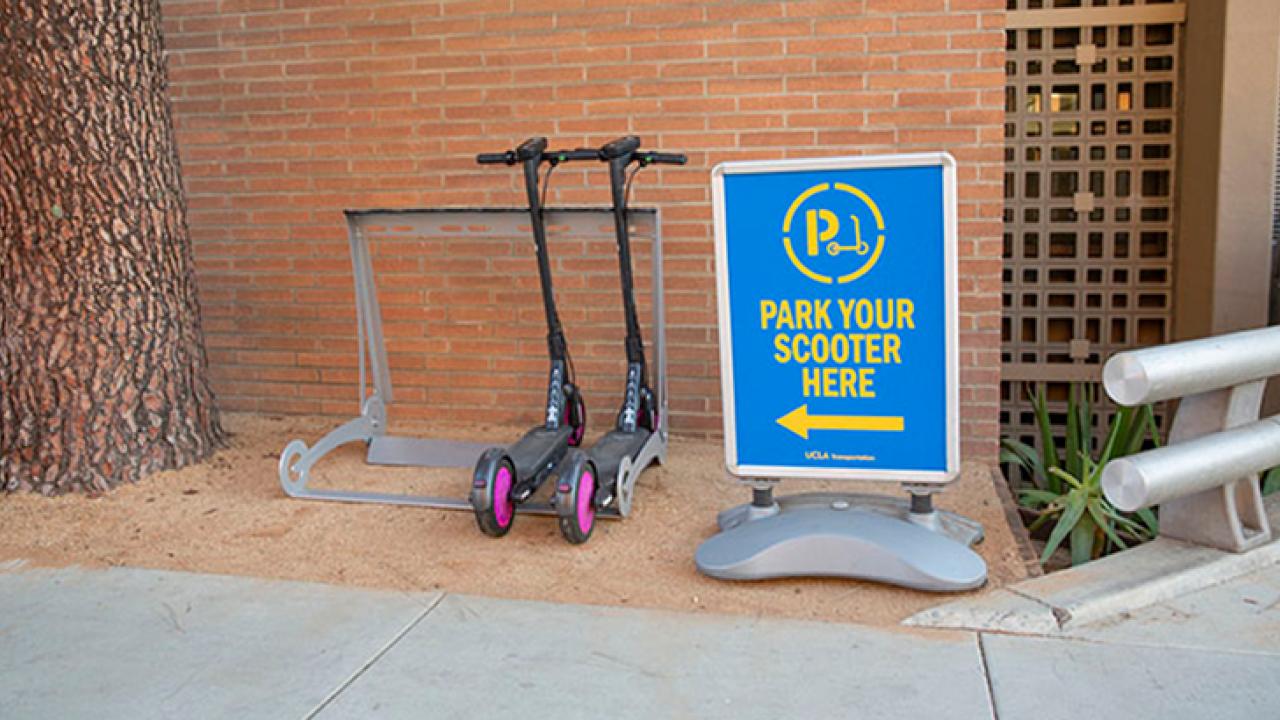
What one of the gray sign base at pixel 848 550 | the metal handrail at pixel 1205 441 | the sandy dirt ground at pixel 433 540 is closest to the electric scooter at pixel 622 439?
the sandy dirt ground at pixel 433 540

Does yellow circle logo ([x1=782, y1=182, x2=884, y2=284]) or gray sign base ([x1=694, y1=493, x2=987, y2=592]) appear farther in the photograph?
yellow circle logo ([x1=782, y1=182, x2=884, y2=284])

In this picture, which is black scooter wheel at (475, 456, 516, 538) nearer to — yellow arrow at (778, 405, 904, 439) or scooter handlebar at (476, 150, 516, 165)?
yellow arrow at (778, 405, 904, 439)

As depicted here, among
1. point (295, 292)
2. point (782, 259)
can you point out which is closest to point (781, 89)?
point (782, 259)

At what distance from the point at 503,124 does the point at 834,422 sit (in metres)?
2.76

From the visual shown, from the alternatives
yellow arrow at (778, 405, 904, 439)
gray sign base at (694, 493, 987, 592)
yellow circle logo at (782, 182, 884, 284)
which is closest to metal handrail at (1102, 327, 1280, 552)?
gray sign base at (694, 493, 987, 592)

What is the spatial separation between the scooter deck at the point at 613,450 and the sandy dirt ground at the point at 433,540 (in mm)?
198

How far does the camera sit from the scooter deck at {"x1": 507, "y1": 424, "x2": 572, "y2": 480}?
4613mm

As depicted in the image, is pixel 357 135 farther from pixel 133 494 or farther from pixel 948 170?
pixel 948 170

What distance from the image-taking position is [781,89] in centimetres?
546

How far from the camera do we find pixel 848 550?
3748mm

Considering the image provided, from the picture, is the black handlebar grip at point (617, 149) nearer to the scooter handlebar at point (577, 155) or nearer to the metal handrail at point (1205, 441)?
the scooter handlebar at point (577, 155)

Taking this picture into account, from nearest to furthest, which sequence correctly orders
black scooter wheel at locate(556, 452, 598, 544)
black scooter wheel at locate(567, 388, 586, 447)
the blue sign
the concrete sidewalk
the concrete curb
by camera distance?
the concrete sidewalk, the concrete curb, the blue sign, black scooter wheel at locate(556, 452, 598, 544), black scooter wheel at locate(567, 388, 586, 447)

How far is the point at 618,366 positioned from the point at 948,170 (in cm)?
252

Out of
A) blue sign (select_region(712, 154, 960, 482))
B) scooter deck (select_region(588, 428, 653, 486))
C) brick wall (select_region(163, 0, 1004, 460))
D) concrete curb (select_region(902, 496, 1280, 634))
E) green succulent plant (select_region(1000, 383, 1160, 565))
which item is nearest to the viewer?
concrete curb (select_region(902, 496, 1280, 634))
